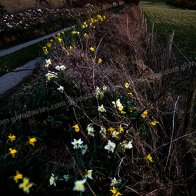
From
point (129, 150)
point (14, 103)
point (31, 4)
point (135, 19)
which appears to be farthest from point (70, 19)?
point (129, 150)

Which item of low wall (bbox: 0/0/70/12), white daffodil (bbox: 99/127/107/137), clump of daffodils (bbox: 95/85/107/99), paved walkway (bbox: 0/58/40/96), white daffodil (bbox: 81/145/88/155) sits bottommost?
low wall (bbox: 0/0/70/12)

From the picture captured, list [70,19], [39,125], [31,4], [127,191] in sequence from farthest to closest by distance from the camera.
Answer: [31,4], [70,19], [39,125], [127,191]

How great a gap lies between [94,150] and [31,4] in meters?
18.2

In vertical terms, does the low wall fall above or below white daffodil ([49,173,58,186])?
below

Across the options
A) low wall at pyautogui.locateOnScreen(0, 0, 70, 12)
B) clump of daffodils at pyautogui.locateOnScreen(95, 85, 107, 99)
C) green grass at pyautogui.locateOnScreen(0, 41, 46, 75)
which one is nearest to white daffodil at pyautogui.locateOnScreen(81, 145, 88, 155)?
clump of daffodils at pyautogui.locateOnScreen(95, 85, 107, 99)

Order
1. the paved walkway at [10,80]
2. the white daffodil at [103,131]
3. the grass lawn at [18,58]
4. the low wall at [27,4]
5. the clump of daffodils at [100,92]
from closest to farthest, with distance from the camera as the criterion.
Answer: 1. the white daffodil at [103,131]
2. the clump of daffodils at [100,92]
3. the paved walkway at [10,80]
4. the grass lawn at [18,58]
5. the low wall at [27,4]

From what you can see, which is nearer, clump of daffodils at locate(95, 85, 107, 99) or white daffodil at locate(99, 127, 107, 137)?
white daffodil at locate(99, 127, 107, 137)

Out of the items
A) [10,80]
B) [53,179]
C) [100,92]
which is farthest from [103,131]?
[10,80]

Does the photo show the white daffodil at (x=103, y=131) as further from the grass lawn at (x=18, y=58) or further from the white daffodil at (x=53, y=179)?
the grass lawn at (x=18, y=58)

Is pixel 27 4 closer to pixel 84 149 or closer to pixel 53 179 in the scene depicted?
Result: pixel 84 149

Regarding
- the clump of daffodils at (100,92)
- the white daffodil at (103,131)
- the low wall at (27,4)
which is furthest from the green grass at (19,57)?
the low wall at (27,4)

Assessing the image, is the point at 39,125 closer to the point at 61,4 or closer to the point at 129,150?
the point at 129,150

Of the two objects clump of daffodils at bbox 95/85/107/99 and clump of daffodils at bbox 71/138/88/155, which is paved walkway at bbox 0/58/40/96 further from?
clump of daffodils at bbox 71/138/88/155

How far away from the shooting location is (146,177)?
2.45 m
